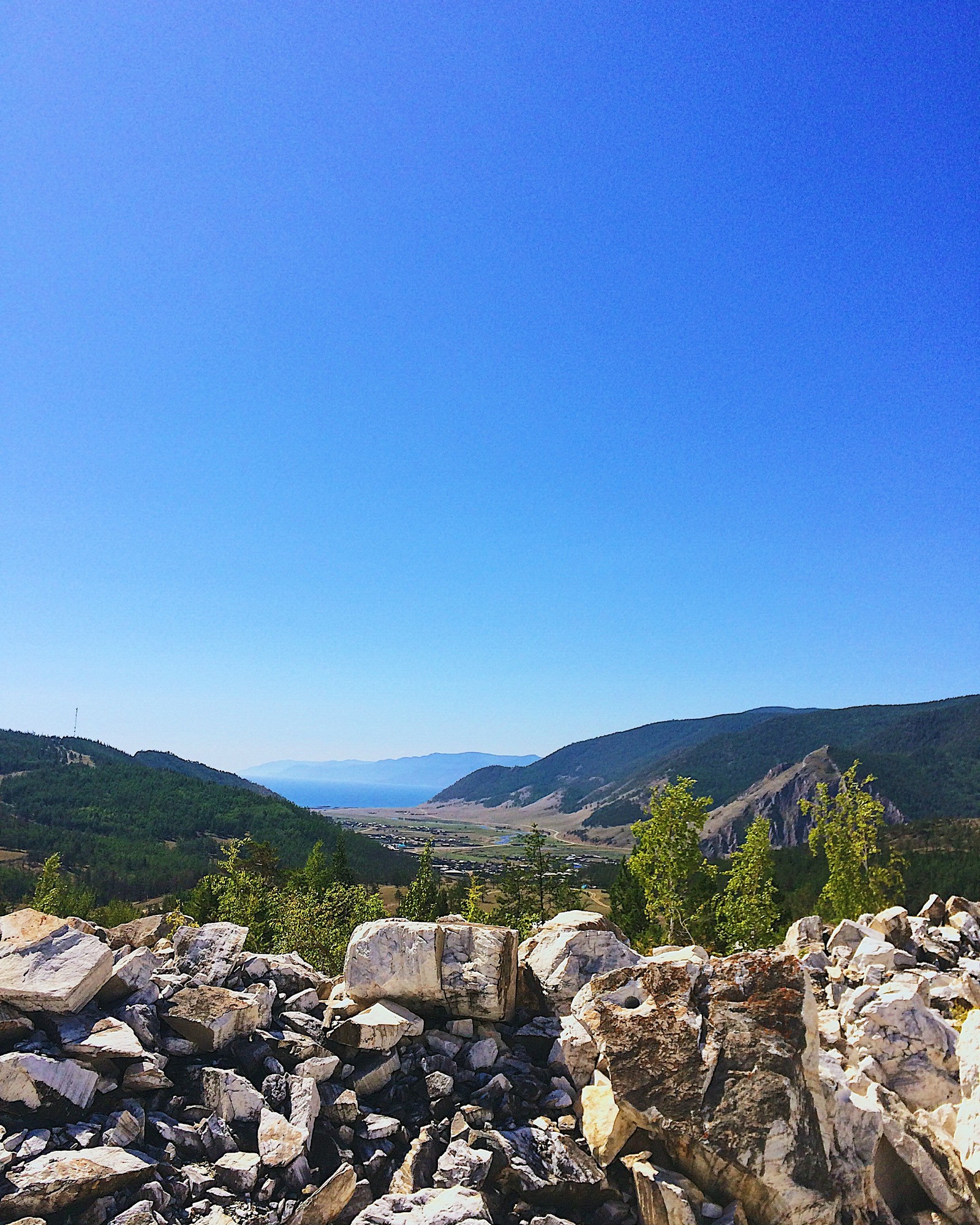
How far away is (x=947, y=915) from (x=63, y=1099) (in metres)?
27.9

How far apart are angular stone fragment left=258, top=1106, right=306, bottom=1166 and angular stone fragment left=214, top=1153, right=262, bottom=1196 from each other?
0.60 ft

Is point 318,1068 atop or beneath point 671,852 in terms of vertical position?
atop

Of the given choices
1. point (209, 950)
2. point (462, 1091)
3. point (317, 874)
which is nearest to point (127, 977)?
point (209, 950)

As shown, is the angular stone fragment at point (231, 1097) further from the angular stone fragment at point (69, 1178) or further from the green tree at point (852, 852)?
the green tree at point (852, 852)

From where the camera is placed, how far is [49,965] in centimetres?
1321

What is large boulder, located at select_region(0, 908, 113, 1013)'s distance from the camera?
12680 millimetres

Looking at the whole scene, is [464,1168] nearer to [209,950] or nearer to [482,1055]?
[482,1055]

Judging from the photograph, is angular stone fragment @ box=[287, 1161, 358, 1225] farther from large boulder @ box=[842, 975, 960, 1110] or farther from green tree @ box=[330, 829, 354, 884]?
green tree @ box=[330, 829, 354, 884]

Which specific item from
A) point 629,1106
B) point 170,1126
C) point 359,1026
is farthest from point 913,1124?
point 170,1126

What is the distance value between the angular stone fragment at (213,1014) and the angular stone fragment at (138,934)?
5.30 metres

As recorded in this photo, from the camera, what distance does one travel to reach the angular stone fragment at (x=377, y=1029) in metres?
13.8

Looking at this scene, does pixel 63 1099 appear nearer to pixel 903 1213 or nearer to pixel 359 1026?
pixel 359 1026

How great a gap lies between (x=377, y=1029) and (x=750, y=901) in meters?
27.1

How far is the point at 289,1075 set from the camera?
42.0 feet
